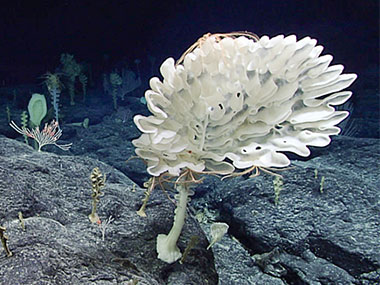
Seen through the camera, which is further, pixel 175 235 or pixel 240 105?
pixel 175 235

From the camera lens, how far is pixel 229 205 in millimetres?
3111

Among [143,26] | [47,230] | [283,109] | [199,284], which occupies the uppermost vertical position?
[143,26]

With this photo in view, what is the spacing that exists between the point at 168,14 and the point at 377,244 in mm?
11702

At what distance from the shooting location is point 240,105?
1482 millimetres

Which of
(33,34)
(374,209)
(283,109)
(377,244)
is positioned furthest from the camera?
(33,34)

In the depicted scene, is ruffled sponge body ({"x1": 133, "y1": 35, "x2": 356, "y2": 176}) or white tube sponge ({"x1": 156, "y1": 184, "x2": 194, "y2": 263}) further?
white tube sponge ({"x1": 156, "y1": 184, "x2": 194, "y2": 263})

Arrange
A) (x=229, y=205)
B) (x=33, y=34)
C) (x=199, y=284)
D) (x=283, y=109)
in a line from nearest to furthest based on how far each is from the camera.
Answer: (x=283, y=109) → (x=199, y=284) → (x=229, y=205) → (x=33, y=34)

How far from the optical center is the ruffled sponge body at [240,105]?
1.46 meters

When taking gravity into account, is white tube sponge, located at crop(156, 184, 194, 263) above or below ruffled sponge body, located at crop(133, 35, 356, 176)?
below

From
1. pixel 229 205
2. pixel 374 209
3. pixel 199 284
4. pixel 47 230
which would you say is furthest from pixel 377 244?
pixel 47 230

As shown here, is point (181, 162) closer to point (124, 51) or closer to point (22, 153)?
point (22, 153)

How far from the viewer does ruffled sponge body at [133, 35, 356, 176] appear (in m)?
1.46

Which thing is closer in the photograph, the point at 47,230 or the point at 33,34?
the point at 47,230

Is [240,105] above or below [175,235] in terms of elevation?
above
